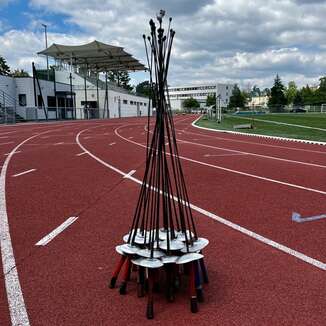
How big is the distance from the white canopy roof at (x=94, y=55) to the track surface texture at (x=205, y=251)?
5981 cm

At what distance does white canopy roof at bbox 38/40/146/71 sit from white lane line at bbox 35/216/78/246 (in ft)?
206

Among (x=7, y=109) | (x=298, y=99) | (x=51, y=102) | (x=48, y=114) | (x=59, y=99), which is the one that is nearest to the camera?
(x=7, y=109)

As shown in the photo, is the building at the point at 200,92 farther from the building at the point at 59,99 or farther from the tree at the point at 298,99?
the building at the point at 59,99

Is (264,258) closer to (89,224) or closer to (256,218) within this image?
(256,218)

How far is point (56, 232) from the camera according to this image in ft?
18.8

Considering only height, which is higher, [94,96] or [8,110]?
[94,96]

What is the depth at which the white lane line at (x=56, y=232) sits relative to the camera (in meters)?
5.31

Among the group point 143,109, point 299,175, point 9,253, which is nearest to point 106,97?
point 143,109

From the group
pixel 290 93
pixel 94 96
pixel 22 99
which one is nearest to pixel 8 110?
pixel 22 99

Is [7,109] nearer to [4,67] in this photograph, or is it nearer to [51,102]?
[51,102]

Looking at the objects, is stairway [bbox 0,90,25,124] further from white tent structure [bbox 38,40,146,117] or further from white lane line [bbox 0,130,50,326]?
white lane line [bbox 0,130,50,326]

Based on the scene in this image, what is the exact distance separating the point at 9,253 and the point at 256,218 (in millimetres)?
3639

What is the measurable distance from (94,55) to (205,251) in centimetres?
7181

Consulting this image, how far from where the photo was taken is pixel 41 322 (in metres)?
3.32
